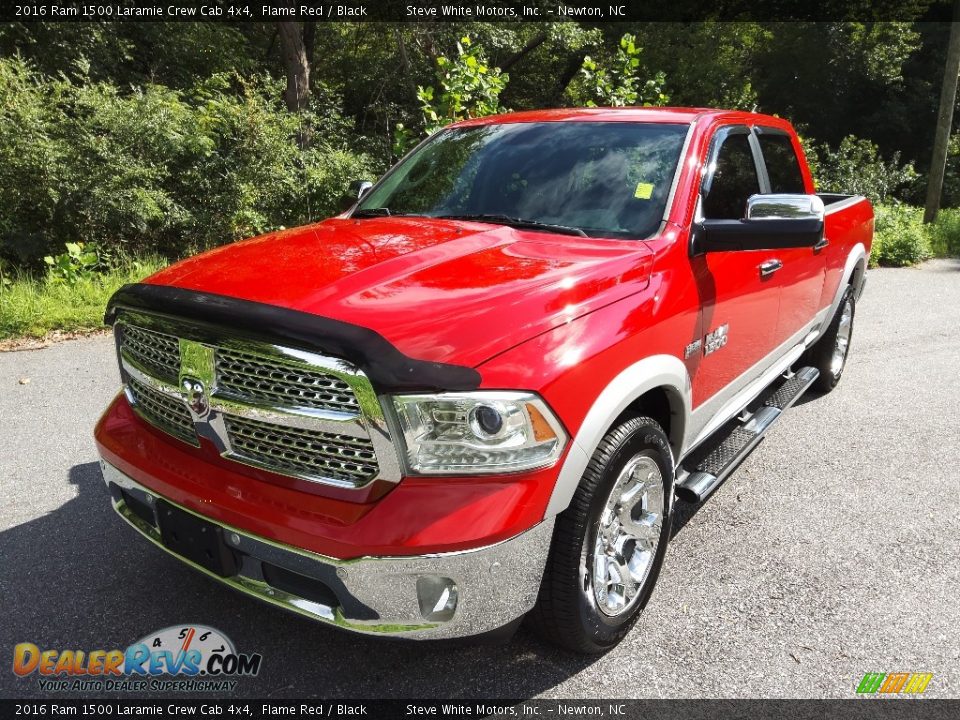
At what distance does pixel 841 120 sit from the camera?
30141mm

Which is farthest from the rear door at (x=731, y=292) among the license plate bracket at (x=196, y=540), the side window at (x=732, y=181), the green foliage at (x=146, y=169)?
the green foliage at (x=146, y=169)

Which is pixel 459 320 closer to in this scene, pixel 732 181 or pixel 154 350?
pixel 154 350

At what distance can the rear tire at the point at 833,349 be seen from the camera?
5289mm

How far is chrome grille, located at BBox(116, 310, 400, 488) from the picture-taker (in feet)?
6.53

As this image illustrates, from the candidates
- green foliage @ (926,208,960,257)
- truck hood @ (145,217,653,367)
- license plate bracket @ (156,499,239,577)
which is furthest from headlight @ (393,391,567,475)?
green foliage @ (926,208,960,257)

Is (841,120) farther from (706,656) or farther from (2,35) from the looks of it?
(706,656)

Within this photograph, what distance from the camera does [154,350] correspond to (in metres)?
2.42

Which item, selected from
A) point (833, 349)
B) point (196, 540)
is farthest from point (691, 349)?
point (833, 349)

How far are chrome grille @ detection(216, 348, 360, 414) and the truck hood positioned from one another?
0.17 meters

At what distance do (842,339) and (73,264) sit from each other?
7.74 meters

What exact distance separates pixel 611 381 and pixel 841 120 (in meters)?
33.0

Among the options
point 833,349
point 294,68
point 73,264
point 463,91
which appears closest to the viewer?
point 833,349

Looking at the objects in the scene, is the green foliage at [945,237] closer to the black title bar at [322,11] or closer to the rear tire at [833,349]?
the black title bar at [322,11]

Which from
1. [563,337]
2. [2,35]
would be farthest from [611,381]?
[2,35]
